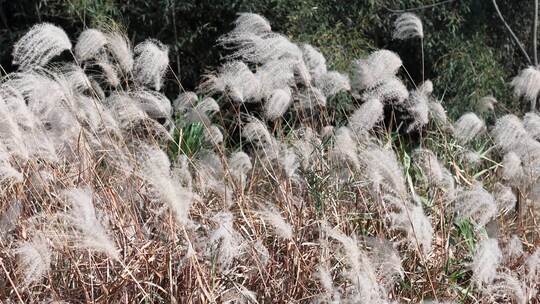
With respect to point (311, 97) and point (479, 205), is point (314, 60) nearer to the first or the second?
point (311, 97)

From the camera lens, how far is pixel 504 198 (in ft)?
13.8

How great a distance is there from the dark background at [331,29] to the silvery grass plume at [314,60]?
117 inches

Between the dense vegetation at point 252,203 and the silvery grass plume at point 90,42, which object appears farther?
the silvery grass plume at point 90,42

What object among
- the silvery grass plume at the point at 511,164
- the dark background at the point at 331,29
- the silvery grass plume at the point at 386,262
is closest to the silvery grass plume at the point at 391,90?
the silvery grass plume at the point at 511,164

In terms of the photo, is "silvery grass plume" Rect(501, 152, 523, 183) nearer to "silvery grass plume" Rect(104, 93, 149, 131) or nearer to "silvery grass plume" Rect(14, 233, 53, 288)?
"silvery grass plume" Rect(104, 93, 149, 131)

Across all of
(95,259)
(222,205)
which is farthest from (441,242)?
(95,259)

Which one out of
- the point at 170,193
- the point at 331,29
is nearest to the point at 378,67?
the point at 170,193

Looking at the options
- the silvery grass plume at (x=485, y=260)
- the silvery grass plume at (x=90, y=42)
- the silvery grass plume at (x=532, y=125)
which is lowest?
the silvery grass plume at (x=532, y=125)

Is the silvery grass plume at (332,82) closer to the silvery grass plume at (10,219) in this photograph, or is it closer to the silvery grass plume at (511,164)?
the silvery grass plume at (511,164)

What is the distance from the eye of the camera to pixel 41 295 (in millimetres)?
3812

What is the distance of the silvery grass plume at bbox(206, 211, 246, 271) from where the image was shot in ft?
11.4

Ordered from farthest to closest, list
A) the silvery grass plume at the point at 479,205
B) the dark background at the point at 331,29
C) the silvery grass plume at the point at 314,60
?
1. the dark background at the point at 331,29
2. the silvery grass plume at the point at 314,60
3. the silvery grass plume at the point at 479,205

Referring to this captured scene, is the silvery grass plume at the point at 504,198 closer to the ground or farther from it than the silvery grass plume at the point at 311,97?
closer to the ground

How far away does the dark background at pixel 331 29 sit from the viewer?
7.93 meters
